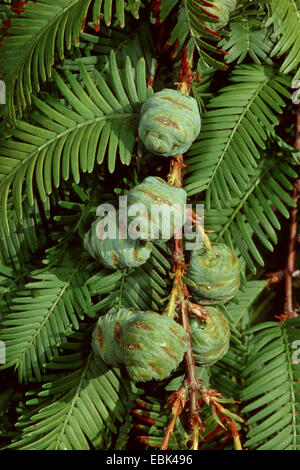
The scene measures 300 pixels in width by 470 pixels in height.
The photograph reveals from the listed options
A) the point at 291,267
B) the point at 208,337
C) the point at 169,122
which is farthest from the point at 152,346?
the point at 291,267

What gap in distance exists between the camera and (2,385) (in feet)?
2.63

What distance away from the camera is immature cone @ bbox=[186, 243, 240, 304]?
0.65 meters

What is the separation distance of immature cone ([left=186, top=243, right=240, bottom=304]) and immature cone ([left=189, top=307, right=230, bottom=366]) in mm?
25

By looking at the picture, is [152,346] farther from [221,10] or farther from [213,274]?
[221,10]

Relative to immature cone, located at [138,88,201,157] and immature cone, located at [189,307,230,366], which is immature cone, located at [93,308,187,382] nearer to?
immature cone, located at [189,307,230,366]

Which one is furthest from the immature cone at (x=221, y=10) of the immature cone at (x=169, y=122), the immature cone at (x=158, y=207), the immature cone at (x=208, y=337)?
the immature cone at (x=208, y=337)

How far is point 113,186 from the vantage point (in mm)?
779

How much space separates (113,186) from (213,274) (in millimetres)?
225

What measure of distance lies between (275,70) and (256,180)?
165mm

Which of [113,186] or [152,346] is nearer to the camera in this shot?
[152,346]

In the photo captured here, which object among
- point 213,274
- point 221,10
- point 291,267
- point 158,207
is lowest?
point 291,267

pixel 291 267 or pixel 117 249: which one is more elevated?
pixel 117 249

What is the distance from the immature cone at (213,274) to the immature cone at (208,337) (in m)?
0.03

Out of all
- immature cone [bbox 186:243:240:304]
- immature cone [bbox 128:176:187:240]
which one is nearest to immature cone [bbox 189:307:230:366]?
immature cone [bbox 186:243:240:304]
